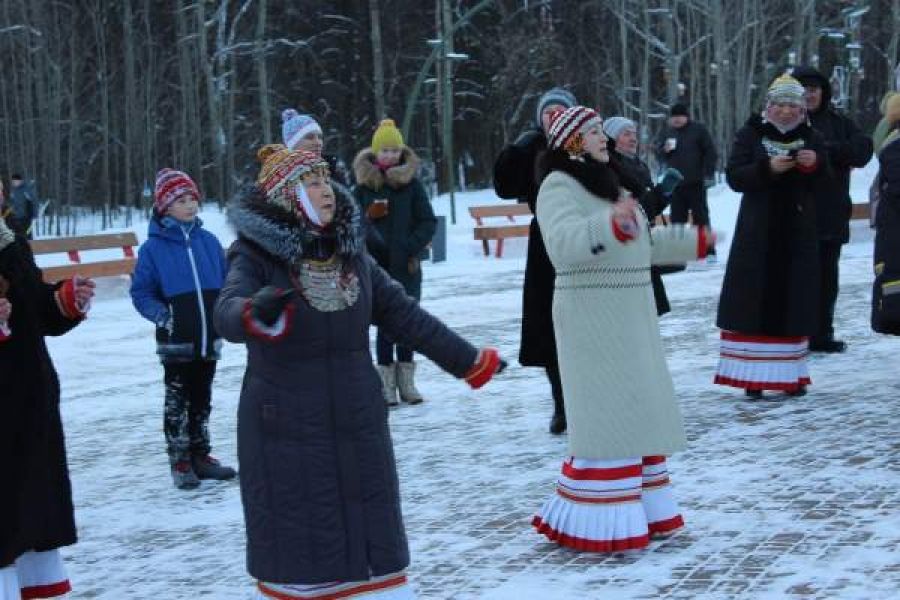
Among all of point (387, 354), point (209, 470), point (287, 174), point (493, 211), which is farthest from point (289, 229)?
point (493, 211)

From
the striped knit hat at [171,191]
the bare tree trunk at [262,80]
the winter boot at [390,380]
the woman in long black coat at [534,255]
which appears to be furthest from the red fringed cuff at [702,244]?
the bare tree trunk at [262,80]

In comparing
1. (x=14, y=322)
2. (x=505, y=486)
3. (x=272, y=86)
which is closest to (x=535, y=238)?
(x=505, y=486)

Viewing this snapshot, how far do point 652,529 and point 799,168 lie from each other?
325 cm

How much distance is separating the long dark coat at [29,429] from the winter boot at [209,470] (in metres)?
2.47

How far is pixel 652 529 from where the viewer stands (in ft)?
18.6

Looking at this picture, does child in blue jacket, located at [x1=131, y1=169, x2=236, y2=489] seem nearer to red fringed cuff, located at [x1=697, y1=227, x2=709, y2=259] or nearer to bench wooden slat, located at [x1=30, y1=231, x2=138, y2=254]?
red fringed cuff, located at [x1=697, y1=227, x2=709, y2=259]

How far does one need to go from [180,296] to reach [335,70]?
39062 mm

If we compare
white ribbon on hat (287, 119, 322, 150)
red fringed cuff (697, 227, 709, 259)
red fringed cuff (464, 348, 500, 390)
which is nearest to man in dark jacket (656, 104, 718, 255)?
white ribbon on hat (287, 119, 322, 150)

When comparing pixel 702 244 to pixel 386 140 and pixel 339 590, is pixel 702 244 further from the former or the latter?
pixel 386 140

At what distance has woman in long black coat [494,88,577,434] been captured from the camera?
7.16m

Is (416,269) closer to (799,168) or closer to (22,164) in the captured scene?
(799,168)

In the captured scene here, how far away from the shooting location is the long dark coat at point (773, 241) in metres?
8.27

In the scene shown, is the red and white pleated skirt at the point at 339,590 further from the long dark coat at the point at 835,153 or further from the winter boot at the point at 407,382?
the long dark coat at the point at 835,153

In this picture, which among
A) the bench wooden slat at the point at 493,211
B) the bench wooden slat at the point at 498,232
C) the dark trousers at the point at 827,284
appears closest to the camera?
the dark trousers at the point at 827,284
